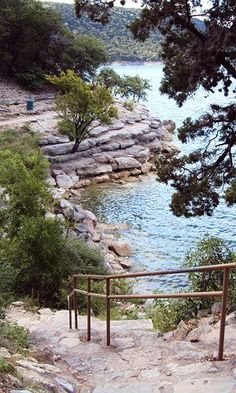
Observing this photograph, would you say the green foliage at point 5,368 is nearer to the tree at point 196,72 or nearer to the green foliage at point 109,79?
the tree at point 196,72

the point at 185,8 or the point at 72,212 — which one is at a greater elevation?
the point at 185,8

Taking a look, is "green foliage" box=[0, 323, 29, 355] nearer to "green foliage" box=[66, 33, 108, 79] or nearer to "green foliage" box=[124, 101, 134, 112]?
"green foliage" box=[124, 101, 134, 112]

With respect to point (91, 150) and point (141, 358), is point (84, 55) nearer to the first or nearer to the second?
point (91, 150)

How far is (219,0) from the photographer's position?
945cm

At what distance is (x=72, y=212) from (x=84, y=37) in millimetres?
28767

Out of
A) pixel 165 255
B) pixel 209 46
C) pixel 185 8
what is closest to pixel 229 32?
pixel 209 46

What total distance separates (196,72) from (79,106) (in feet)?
76.5

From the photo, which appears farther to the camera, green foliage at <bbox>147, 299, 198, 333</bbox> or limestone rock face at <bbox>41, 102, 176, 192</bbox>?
limestone rock face at <bbox>41, 102, 176, 192</bbox>

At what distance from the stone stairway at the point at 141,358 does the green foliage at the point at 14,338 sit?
412 millimetres

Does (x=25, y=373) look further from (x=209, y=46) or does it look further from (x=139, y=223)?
(x=139, y=223)

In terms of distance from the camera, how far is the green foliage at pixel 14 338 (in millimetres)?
6875

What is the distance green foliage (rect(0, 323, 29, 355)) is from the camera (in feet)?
22.6

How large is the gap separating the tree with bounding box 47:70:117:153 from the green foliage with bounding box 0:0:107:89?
→ 42.4 feet

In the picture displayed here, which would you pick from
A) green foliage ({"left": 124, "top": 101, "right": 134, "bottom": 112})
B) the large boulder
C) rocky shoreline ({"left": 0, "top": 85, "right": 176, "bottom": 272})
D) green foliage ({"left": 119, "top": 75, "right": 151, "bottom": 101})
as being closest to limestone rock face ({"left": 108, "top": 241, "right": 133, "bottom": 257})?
rocky shoreline ({"left": 0, "top": 85, "right": 176, "bottom": 272})
